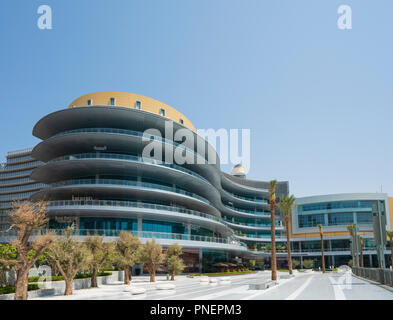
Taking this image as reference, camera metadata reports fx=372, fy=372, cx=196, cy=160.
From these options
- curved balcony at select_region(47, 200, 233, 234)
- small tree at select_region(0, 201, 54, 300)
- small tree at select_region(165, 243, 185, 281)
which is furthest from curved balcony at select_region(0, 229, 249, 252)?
small tree at select_region(0, 201, 54, 300)

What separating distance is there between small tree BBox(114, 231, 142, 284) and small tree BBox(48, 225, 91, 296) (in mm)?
9168

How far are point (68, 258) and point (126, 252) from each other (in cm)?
1105

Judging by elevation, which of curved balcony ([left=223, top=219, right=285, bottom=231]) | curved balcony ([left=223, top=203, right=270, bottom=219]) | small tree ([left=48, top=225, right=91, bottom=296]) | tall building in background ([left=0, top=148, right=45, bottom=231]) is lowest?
small tree ([left=48, top=225, right=91, bottom=296])

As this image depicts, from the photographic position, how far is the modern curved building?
151ft

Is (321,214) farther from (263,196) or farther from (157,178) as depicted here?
(157,178)

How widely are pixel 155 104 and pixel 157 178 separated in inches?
417

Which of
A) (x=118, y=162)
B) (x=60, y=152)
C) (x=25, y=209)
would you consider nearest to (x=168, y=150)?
(x=118, y=162)

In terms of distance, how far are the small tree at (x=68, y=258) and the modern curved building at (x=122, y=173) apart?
1738cm

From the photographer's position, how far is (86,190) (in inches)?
1866

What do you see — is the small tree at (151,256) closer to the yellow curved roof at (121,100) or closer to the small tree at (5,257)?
the small tree at (5,257)

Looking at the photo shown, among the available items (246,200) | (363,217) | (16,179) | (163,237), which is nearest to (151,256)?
(163,237)

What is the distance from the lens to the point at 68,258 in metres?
24.2

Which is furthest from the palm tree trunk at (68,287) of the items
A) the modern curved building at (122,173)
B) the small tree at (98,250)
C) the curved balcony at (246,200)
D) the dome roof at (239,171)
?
the dome roof at (239,171)

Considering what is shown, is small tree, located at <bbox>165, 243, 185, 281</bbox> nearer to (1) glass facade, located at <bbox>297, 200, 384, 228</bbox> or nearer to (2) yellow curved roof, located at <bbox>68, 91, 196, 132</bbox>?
(2) yellow curved roof, located at <bbox>68, 91, 196, 132</bbox>
